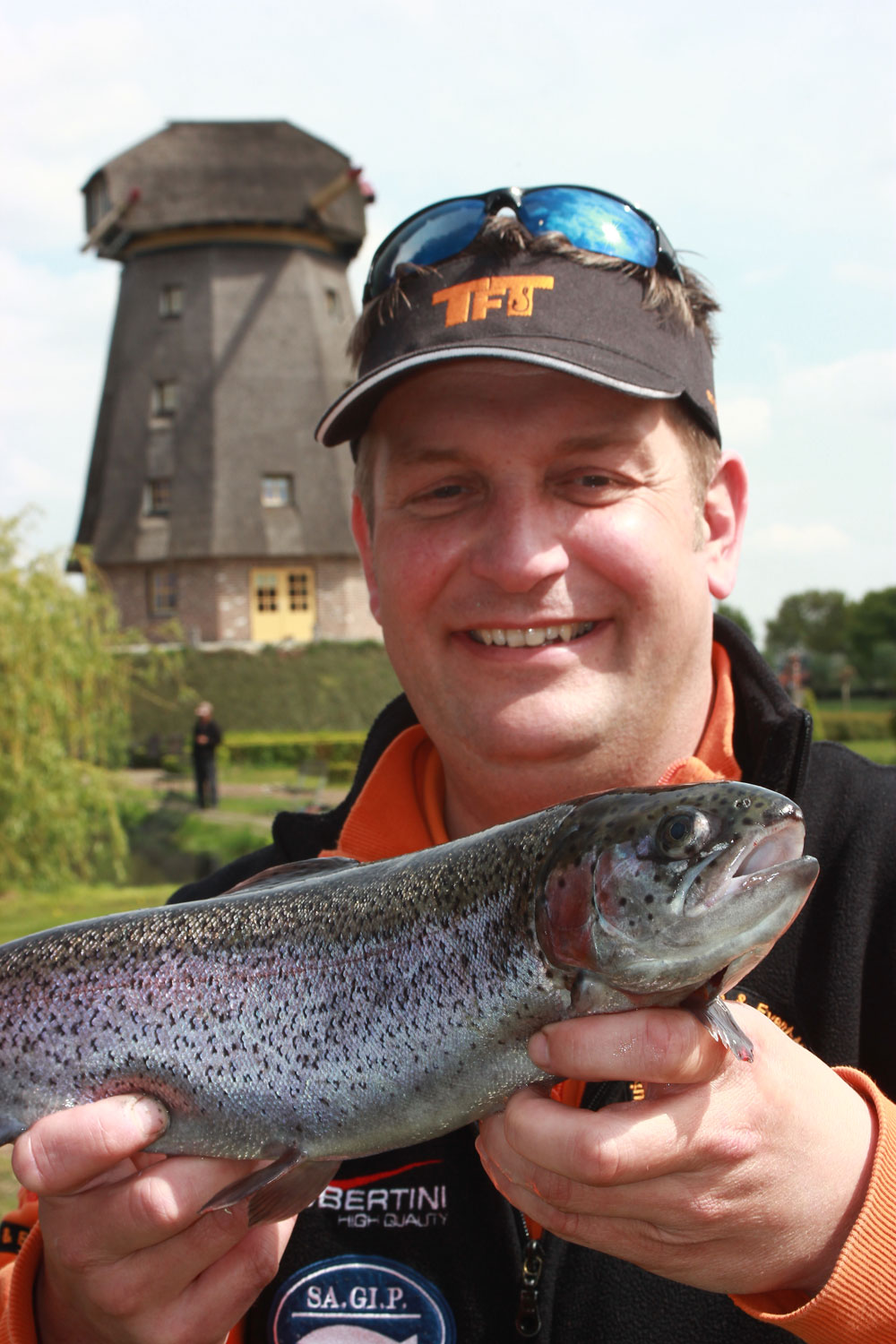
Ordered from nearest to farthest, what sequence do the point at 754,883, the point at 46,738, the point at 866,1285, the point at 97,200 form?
the point at 754,883 < the point at 866,1285 < the point at 46,738 < the point at 97,200

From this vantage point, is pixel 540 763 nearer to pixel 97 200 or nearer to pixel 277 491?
pixel 277 491

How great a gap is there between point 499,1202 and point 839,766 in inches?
63.5

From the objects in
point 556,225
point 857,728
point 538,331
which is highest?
point 556,225

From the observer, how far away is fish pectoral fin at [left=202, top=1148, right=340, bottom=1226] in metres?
2.43

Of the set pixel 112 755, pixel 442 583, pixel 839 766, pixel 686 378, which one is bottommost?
pixel 112 755

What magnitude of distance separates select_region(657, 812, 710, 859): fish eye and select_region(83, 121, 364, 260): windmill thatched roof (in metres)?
51.5

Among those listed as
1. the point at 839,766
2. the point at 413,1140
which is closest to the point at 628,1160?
the point at 413,1140

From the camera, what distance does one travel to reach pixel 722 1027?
208cm

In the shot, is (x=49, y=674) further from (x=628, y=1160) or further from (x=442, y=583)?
(x=628, y=1160)

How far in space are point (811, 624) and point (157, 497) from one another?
12335 cm

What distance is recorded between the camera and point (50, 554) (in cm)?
1867

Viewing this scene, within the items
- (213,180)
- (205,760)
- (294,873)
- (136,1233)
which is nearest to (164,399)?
(213,180)

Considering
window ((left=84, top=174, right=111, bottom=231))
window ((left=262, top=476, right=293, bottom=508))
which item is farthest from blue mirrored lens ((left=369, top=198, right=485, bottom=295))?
window ((left=84, top=174, right=111, bottom=231))

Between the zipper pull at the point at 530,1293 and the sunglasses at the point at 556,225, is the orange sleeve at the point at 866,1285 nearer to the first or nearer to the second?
the zipper pull at the point at 530,1293
